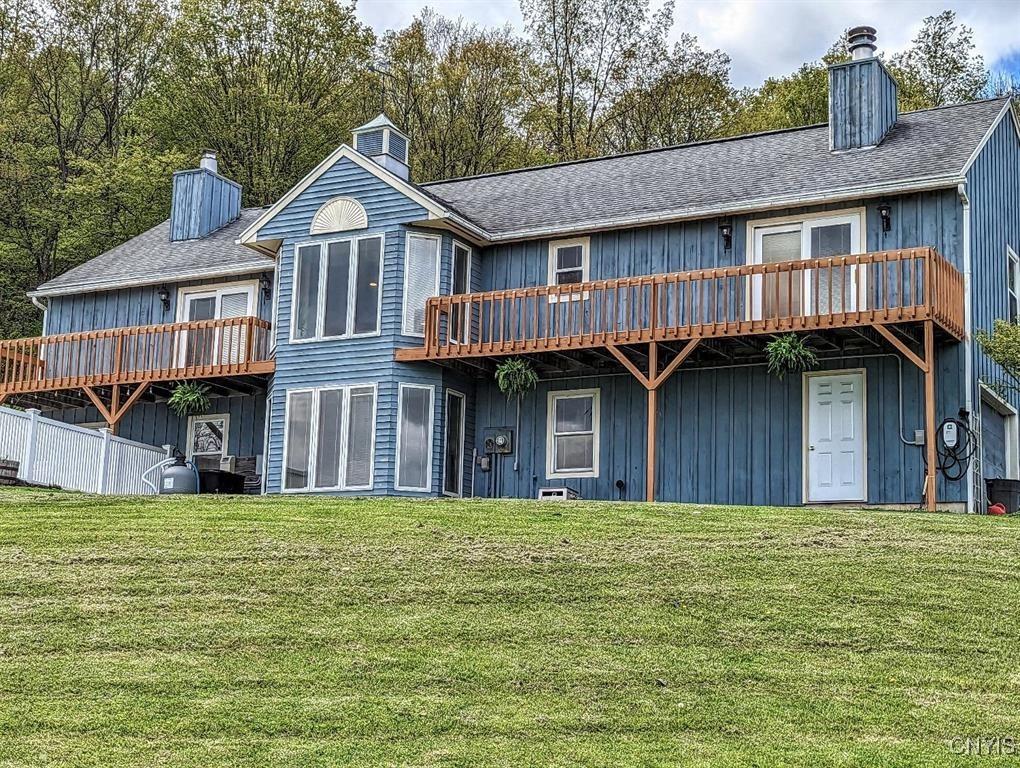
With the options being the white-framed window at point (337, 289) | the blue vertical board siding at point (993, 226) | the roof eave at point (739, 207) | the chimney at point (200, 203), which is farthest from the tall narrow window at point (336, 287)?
the blue vertical board siding at point (993, 226)

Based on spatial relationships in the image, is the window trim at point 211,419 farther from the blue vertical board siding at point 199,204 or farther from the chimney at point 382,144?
the chimney at point 382,144

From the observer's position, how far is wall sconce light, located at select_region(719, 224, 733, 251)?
2403cm

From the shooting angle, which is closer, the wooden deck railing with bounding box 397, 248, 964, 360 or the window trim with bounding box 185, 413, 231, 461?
the wooden deck railing with bounding box 397, 248, 964, 360

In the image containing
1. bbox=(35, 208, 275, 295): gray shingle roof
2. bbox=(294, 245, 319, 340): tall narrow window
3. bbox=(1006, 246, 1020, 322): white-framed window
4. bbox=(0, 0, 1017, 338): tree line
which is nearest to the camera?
bbox=(1006, 246, 1020, 322): white-framed window

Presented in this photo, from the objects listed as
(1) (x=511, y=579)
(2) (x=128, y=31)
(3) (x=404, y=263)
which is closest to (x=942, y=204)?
(3) (x=404, y=263)

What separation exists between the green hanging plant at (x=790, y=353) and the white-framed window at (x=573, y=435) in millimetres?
3606

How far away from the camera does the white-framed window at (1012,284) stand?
25.3m

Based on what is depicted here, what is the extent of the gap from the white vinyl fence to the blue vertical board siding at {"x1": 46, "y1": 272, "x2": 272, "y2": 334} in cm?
351

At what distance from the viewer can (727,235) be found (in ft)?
78.8

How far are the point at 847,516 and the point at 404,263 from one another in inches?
409

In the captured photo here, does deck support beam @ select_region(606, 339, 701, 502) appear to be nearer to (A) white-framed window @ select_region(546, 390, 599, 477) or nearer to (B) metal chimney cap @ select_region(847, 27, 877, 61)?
(A) white-framed window @ select_region(546, 390, 599, 477)

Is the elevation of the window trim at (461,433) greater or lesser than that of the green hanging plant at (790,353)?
lesser

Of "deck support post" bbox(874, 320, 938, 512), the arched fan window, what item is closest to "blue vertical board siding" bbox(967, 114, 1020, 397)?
"deck support post" bbox(874, 320, 938, 512)

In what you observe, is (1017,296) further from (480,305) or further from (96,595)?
(96,595)
